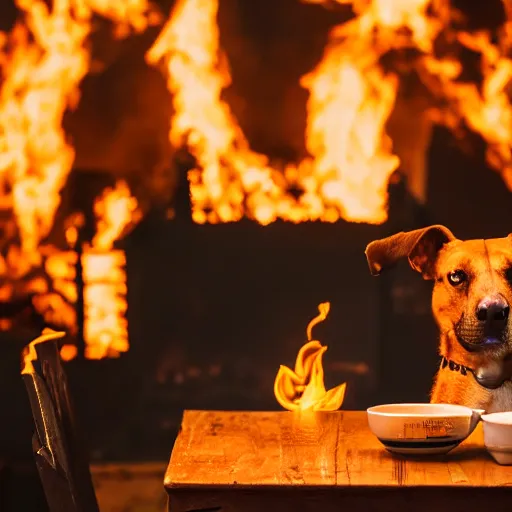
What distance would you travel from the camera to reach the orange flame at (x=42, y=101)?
273 cm

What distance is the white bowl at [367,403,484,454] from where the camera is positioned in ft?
5.84

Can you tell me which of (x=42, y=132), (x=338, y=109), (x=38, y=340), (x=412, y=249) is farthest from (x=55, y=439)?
(x=338, y=109)

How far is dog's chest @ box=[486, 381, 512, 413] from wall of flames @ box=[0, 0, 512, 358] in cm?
64

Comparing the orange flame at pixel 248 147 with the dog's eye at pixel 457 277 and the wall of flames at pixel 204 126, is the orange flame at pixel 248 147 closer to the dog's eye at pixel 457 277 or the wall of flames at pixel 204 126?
the wall of flames at pixel 204 126

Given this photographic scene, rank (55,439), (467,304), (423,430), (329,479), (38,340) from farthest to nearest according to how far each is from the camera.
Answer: (467,304)
(38,340)
(55,439)
(423,430)
(329,479)

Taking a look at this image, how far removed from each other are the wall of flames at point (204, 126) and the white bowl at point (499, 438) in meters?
1.09

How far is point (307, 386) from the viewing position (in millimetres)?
2689

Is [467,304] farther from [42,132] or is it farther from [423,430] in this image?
[42,132]

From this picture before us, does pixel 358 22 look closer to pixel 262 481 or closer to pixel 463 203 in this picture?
pixel 463 203

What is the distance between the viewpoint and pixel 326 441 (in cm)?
203

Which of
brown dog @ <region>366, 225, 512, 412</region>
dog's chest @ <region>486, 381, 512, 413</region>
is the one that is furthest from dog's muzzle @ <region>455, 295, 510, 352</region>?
dog's chest @ <region>486, 381, 512, 413</region>

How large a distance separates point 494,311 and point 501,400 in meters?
0.25

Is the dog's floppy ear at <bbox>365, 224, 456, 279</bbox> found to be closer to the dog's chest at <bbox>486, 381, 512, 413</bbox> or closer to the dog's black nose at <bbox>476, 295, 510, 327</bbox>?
the dog's black nose at <bbox>476, 295, 510, 327</bbox>

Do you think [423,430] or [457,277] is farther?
[457,277]
